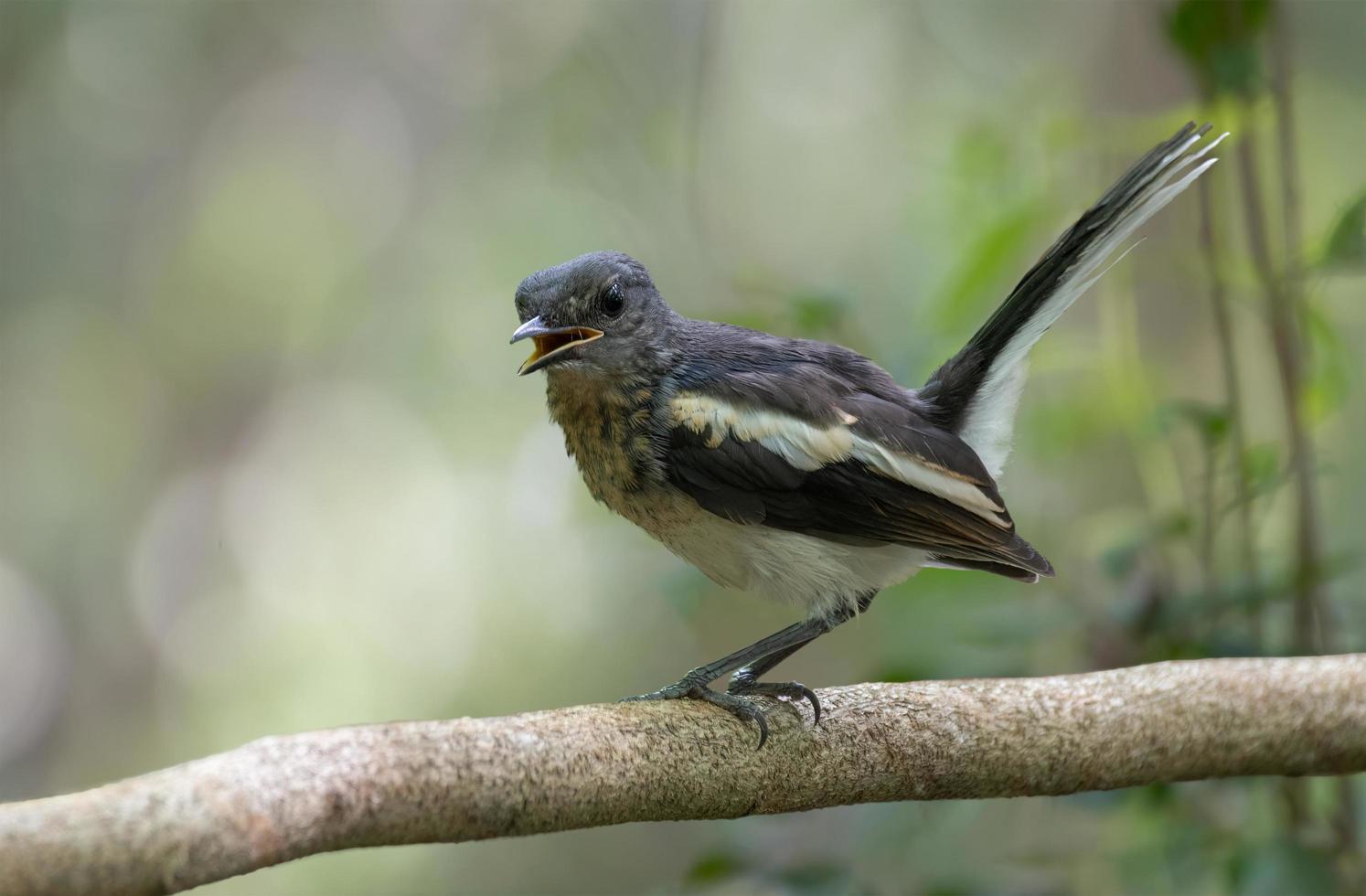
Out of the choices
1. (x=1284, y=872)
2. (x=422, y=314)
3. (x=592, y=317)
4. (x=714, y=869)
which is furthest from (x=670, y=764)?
(x=422, y=314)

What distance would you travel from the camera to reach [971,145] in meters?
3.39

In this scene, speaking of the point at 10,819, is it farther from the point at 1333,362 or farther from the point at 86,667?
the point at 86,667

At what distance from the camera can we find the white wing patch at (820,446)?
277 centimetres

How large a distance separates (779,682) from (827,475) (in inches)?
18.9

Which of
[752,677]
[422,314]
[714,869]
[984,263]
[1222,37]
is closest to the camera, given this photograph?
[714,869]

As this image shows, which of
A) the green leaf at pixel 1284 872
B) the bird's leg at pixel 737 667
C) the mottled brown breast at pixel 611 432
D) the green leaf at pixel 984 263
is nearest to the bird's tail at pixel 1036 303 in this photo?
the green leaf at pixel 984 263

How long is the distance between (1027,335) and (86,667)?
18.9 feet

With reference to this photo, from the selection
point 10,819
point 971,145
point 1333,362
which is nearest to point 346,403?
point 971,145

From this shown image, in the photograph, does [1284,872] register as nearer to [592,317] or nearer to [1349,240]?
[1349,240]

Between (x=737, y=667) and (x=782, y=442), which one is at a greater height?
(x=782, y=442)

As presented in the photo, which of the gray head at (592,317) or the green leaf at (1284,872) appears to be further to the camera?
the gray head at (592,317)

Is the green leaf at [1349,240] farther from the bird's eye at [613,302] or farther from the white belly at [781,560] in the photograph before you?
the bird's eye at [613,302]

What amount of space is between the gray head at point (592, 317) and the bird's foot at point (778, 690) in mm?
768

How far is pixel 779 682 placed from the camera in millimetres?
2602
